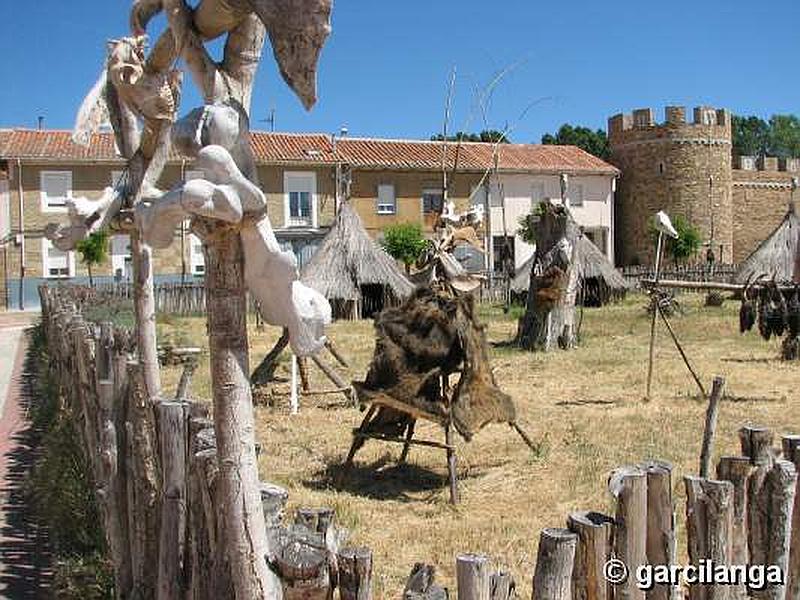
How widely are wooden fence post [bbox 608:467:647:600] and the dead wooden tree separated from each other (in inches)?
471

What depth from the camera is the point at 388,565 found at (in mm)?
4758

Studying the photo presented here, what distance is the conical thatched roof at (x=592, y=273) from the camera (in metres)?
23.5

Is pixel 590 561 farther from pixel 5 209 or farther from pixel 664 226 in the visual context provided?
pixel 5 209

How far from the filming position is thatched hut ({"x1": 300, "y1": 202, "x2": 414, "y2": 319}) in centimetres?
2044

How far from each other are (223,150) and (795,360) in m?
12.3

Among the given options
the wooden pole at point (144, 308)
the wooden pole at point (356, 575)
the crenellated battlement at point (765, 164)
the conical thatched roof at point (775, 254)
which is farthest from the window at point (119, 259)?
the crenellated battlement at point (765, 164)

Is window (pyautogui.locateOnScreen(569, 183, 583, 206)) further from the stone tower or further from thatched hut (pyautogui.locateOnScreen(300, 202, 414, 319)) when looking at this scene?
thatched hut (pyautogui.locateOnScreen(300, 202, 414, 319))

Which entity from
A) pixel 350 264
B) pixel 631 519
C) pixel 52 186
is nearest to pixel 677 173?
pixel 350 264

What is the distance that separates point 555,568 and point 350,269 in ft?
61.2

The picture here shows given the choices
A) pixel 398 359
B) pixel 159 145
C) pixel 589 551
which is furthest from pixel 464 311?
pixel 589 551

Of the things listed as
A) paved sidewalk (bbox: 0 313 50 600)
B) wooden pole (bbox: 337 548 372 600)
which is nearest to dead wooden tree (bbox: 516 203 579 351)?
paved sidewalk (bbox: 0 313 50 600)

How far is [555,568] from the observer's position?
7.53ft

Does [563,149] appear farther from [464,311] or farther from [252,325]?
[464,311]

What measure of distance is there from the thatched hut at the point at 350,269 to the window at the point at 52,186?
11.4 meters
